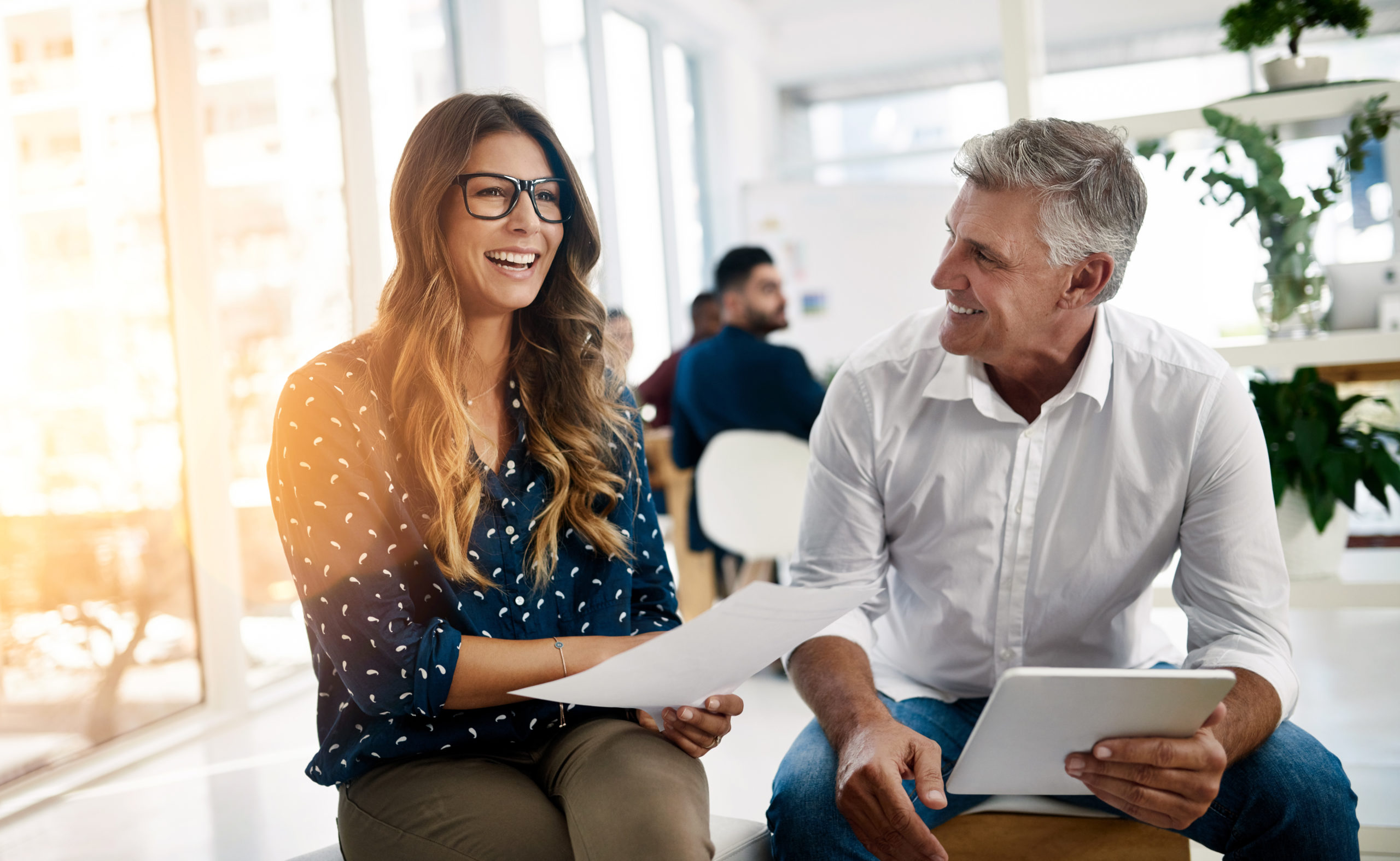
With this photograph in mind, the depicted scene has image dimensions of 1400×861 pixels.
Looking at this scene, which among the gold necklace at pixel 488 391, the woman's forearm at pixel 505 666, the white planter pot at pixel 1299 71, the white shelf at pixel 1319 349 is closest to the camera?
the woman's forearm at pixel 505 666

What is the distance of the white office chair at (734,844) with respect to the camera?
1.26 m

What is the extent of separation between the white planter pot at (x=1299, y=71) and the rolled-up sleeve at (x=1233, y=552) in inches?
38.5

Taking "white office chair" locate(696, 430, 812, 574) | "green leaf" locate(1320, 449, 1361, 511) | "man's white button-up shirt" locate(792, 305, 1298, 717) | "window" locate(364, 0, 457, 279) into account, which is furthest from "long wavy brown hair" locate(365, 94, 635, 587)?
"window" locate(364, 0, 457, 279)

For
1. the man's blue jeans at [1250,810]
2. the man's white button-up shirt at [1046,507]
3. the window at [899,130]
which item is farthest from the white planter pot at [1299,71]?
the window at [899,130]

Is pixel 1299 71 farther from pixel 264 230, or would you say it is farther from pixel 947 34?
pixel 947 34

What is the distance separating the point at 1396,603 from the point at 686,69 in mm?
6433

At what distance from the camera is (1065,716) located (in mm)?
1021

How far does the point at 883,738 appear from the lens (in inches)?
47.1

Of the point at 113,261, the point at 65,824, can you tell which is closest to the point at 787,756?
the point at 65,824

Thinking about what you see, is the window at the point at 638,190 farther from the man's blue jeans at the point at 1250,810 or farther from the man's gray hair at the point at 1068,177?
the man's blue jeans at the point at 1250,810

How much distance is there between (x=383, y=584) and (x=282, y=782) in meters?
1.71

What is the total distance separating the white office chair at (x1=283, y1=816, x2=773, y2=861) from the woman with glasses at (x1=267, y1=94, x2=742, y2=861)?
9cm

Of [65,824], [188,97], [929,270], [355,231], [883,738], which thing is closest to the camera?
[883,738]

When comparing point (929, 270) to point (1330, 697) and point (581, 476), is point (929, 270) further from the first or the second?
point (581, 476)
